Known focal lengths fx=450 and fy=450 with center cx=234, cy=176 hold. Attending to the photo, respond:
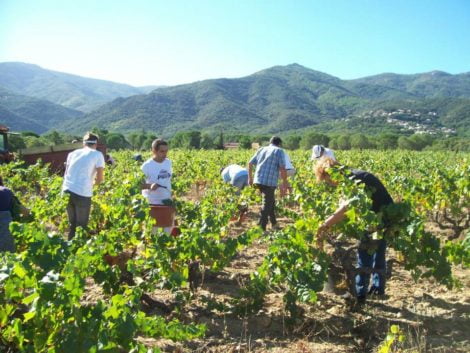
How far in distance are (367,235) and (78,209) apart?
313 cm

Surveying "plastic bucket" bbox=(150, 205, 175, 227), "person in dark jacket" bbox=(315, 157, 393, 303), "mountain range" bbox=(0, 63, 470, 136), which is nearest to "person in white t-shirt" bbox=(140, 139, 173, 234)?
"plastic bucket" bbox=(150, 205, 175, 227)

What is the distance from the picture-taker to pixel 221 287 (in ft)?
14.5

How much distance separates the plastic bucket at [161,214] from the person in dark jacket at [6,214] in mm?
1334

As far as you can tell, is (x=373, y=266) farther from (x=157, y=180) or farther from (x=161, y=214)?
(x=157, y=180)

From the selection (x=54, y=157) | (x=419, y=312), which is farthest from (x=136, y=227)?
(x=54, y=157)

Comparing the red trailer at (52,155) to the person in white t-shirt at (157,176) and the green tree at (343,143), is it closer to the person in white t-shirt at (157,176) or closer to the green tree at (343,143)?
the person in white t-shirt at (157,176)

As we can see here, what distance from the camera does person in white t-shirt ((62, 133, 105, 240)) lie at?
4.94m

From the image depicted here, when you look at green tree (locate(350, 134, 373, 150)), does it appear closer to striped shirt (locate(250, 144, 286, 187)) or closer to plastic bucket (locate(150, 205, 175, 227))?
striped shirt (locate(250, 144, 286, 187))

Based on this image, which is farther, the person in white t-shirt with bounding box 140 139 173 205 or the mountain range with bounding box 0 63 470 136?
the mountain range with bounding box 0 63 470 136

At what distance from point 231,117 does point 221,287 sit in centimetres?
14024

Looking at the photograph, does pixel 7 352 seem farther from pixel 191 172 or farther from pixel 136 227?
pixel 191 172

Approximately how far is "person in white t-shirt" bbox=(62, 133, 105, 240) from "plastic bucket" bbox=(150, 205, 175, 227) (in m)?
0.75

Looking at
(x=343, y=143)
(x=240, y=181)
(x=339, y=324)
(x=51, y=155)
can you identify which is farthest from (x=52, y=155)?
(x=343, y=143)

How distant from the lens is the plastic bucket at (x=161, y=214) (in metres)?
4.77
